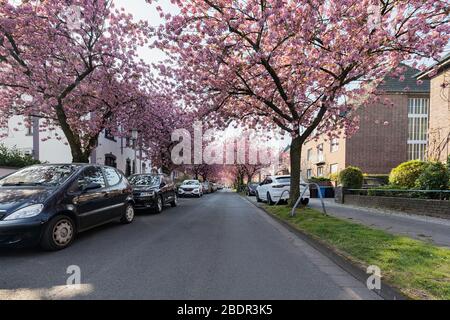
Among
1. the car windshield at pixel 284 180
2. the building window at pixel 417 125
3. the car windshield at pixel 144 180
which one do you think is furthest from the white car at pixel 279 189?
the building window at pixel 417 125

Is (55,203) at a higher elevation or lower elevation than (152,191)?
higher

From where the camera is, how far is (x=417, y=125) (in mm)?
29562

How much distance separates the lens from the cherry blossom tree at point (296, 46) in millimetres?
8891

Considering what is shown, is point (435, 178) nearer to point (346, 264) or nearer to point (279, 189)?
point (279, 189)

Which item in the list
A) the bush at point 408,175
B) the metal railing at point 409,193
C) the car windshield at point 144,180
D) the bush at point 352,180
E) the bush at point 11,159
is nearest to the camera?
the metal railing at point 409,193

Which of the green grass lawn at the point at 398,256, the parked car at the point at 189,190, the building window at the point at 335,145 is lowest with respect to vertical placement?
the parked car at the point at 189,190

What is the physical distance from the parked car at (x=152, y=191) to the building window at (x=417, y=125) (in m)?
23.5

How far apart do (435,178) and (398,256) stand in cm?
Result: 791

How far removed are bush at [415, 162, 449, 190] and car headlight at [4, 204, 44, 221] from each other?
12.0 metres

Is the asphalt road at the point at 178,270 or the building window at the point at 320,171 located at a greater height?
the building window at the point at 320,171

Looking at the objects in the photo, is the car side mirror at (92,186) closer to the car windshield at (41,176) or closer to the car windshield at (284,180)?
the car windshield at (41,176)

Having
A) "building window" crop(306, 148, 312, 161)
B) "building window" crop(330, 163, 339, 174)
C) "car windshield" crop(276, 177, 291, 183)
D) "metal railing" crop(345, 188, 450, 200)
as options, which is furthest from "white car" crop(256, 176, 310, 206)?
"building window" crop(306, 148, 312, 161)

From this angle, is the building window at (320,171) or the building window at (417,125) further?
the building window at (320,171)

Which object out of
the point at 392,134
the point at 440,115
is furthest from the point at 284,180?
the point at 392,134
